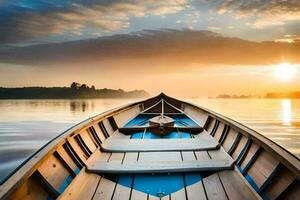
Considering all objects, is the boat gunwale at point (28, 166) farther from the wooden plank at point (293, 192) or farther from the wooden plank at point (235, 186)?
the wooden plank at point (293, 192)

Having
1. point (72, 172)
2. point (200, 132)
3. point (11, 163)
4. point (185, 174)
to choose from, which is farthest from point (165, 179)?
point (11, 163)

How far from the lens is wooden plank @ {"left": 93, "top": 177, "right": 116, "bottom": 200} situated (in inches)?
129

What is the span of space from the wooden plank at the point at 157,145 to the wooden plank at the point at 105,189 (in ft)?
4.68

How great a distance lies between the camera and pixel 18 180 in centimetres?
247

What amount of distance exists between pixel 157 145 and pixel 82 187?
220 centimetres

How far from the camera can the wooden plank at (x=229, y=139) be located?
214 inches

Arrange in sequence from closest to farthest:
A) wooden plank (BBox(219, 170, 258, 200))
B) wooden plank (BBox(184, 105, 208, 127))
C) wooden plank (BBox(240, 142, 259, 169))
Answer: wooden plank (BBox(219, 170, 258, 200)), wooden plank (BBox(240, 142, 259, 169)), wooden plank (BBox(184, 105, 208, 127))

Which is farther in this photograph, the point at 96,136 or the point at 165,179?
the point at 96,136

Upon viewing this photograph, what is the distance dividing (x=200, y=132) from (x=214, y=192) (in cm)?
425

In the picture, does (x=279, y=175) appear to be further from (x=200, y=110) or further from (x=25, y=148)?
(x=25, y=148)

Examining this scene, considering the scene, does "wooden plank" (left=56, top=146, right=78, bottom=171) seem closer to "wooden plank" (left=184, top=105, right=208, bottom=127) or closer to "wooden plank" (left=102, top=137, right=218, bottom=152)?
"wooden plank" (left=102, top=137, right=218, bottom=152)

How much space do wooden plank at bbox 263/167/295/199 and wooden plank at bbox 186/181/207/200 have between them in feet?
2.55

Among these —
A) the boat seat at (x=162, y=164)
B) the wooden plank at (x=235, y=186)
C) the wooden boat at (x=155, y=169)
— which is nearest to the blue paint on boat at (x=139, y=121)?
the wooden boat at (x=155, y=169)

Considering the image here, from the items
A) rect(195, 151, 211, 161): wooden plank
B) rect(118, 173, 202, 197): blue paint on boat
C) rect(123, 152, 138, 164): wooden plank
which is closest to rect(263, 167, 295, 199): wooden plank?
rect(118, 173, 202, 197): blue paint on boat
